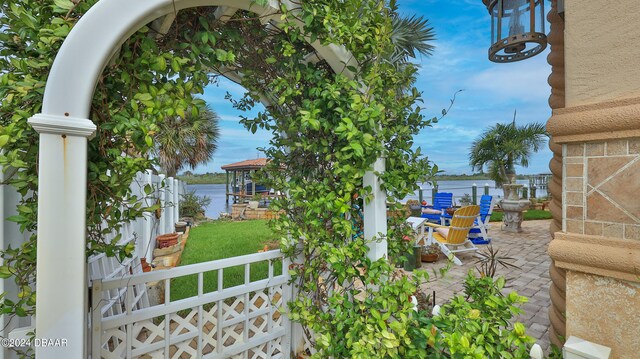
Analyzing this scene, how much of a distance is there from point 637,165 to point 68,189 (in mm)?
2145

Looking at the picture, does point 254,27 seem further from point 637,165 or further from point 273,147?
point 637,165

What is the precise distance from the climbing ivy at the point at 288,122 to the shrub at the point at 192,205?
916 cm

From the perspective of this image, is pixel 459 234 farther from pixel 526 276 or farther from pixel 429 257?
pixel 526 276

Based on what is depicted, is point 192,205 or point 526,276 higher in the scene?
point 192,205

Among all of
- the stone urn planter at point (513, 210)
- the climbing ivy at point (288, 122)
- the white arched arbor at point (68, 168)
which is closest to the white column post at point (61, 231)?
the white arched arbor at point (68, 168)

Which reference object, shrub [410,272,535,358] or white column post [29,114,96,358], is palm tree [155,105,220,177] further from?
shrub [410,272,535,358]

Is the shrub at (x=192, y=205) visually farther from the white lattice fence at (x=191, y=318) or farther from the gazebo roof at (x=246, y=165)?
the white lattice fence at (x=191, y=318)

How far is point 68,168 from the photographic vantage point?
990 millimetres

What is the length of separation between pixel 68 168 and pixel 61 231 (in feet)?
0.70

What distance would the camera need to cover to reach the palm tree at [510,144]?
8102mm

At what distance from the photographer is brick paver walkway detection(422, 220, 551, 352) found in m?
2.85

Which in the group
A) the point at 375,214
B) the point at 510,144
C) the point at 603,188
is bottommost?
the point at 375,214

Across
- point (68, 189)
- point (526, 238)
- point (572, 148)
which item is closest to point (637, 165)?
point (572, 148)

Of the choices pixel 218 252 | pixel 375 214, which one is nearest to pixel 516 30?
pixel 375 214
